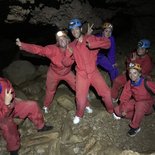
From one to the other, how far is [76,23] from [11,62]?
492 cm

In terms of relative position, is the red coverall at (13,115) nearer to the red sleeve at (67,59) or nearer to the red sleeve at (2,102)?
the red sleeve at (2,102)

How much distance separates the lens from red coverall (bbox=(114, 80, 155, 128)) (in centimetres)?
632

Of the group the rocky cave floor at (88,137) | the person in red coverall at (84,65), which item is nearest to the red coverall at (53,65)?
the person in red coverall at (84,65)

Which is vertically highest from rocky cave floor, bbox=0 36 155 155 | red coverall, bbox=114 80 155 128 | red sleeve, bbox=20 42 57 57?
red sleeve, bbox=20 42 57 57

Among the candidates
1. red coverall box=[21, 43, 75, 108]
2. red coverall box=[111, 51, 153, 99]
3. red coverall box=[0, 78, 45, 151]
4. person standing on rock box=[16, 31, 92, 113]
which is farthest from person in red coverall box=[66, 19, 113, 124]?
red coverall box=[0, 78, 45, 151]

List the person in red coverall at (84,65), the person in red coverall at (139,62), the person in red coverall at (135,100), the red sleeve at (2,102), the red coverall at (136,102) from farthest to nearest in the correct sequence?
1. the person in red coverall at (139,62)
2. the person in red coverall at (84,65)
3. the red coverall at (136,102)
4. the person in red coverall at (135,100)
5. the red sleeve at (2,102)

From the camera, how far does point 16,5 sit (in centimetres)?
754

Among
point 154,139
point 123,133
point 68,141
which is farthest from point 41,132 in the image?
point 154,139

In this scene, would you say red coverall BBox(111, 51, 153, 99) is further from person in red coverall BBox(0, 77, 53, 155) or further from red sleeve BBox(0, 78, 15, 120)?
red sleeve BBox(0, 78, 15, 120)

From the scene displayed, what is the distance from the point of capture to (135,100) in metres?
6.57

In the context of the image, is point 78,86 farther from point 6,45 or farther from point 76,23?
point 6,45

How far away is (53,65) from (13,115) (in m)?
1.68

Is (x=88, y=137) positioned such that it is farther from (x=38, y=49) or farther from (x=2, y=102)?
(x=38, y=49)

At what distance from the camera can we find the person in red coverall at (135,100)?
20.3 ft
